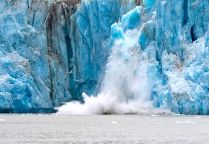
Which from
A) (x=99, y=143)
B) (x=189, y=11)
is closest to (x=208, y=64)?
(x=189, y=11)

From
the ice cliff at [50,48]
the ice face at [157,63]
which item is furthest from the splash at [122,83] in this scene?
the ice cliff at [50,48]

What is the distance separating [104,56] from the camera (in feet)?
196

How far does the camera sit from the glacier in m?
50.2

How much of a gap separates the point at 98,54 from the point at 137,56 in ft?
20.1

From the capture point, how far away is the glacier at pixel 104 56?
5022 centimetres

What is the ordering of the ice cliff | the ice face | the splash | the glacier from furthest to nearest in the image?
1. the splash
2. the ice cliff
3. the glacier
4. the ice face

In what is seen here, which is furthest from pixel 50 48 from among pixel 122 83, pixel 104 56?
pixel 122 83

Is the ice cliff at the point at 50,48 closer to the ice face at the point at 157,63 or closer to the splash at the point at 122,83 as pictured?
the ice face at the point at 157,63

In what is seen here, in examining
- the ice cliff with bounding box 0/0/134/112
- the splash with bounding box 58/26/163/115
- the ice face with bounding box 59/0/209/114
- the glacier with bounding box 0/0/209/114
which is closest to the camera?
Answer: the ice face with bounding box 59/0/209/114

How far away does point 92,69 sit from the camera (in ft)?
195

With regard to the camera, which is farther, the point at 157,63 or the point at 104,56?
the point at 104,56

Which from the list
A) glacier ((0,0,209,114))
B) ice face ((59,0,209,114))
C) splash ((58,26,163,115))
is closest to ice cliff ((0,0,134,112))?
glacier ((0,0,209,114))

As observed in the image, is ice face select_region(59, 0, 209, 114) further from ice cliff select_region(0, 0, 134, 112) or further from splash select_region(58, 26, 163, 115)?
ice cliff select_region(0, 0, 134, 112)

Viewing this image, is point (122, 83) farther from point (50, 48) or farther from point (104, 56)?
point (50, 48)
